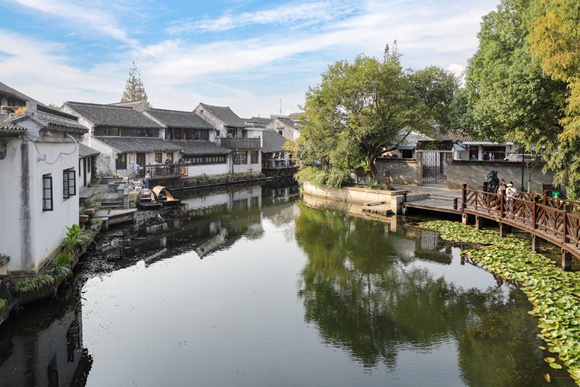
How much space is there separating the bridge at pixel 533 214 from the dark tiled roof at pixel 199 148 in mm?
25869

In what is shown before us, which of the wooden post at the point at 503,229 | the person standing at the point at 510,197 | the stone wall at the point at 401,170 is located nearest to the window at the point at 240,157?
the stone wall at the point at 401,170

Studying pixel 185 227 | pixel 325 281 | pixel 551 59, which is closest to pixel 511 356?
pixel 325 281

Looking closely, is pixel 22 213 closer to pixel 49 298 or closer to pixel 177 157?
pixel 49 298

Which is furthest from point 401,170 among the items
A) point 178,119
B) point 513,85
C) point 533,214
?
point 178,119

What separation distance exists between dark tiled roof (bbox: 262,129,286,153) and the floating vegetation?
39.9 meters

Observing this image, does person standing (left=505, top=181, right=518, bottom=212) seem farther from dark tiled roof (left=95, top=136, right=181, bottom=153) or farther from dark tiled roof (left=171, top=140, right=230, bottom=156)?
dark tiled roof (left=171, top=140, right=230, bottom=156)

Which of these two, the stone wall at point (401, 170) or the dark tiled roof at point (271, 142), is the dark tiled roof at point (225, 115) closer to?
the dark tiled roof at point (271, 142)

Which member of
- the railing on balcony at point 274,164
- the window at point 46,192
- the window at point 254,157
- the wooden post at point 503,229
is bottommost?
the wooden post at point 503,229

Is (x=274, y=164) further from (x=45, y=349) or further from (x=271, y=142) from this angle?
(x=45, y=349)

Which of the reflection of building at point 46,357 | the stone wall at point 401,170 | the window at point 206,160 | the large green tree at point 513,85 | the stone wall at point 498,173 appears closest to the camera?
the reflection of building at point 46,357

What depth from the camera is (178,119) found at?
52.6 metres

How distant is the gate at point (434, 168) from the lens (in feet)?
134

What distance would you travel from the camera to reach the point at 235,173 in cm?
5472

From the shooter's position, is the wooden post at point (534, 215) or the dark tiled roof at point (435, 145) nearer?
the wooden post at point (534, 215)
